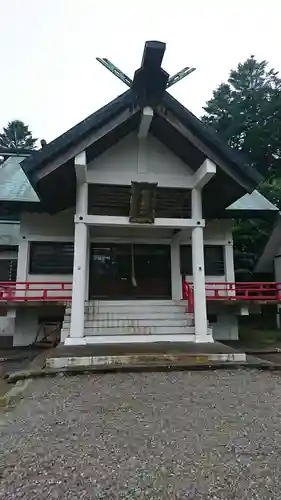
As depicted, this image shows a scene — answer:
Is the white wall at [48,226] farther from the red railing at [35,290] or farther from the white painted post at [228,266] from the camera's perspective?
the white painted post at [228,266]

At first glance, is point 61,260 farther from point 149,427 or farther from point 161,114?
point 149,427

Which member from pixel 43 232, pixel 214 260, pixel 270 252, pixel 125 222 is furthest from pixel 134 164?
pixel 270 252

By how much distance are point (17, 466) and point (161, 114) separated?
622cm

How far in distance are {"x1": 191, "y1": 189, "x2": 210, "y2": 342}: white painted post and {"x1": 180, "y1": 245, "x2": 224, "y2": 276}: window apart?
3.12 meters

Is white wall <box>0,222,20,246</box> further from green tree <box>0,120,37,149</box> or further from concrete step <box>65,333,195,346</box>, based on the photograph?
green tree <box>0,120,37,149</box>

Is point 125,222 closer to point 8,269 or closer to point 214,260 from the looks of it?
point 214,260

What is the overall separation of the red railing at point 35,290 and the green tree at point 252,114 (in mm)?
13782

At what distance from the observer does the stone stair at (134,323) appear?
6973mm

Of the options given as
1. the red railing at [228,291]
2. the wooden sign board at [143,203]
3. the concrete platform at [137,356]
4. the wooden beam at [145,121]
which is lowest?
the concrete platform at [137,356]

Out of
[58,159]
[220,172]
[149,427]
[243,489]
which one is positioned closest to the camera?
[243,489]

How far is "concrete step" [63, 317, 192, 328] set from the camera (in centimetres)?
726

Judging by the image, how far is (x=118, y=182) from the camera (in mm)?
7223

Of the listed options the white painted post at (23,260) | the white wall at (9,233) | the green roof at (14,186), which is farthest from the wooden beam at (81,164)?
the white wall at (9,233)

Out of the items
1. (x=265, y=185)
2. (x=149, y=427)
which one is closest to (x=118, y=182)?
(x=149, y=427)
